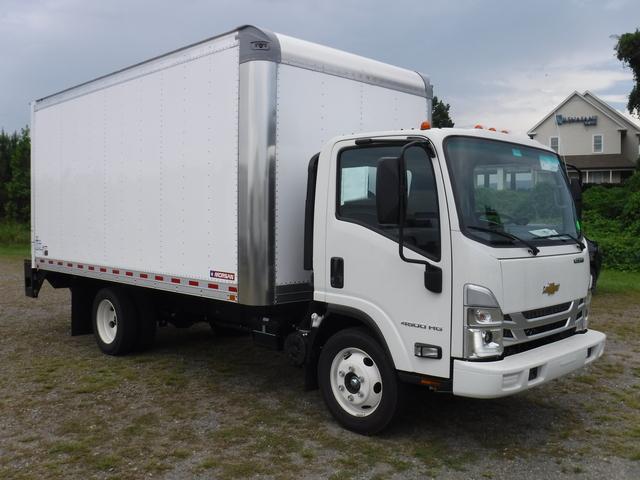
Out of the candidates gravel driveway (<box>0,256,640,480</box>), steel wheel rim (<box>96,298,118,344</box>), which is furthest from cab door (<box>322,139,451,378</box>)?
steel wheel rim (<box>96,298,118,344</box>)

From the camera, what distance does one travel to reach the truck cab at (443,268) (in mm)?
4410

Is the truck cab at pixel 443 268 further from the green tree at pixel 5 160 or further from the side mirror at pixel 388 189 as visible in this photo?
the green tree at pixel 5 160

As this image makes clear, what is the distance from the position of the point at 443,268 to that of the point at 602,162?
43493mm

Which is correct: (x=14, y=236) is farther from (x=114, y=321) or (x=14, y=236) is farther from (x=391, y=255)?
(x=391, y=255)

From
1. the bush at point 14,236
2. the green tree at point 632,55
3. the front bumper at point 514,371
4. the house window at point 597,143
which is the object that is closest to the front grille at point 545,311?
the front bumper at point 514,371

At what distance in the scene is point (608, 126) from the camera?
147 ft

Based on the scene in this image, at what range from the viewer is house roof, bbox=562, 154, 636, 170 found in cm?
4262

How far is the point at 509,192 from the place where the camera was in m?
4.90

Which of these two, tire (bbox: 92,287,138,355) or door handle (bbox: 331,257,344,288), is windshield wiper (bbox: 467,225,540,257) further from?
tire (bbox: 92,287,138,355)

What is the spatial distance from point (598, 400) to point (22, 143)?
38235mm

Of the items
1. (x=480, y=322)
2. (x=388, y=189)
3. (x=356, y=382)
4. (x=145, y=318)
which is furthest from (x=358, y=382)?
(x=145, y=318)

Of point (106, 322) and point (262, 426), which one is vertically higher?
point (106, 322)

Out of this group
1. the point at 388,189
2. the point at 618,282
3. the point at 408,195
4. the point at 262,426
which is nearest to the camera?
the point at 388,189

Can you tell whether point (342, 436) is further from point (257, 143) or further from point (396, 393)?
point (257, 143)
